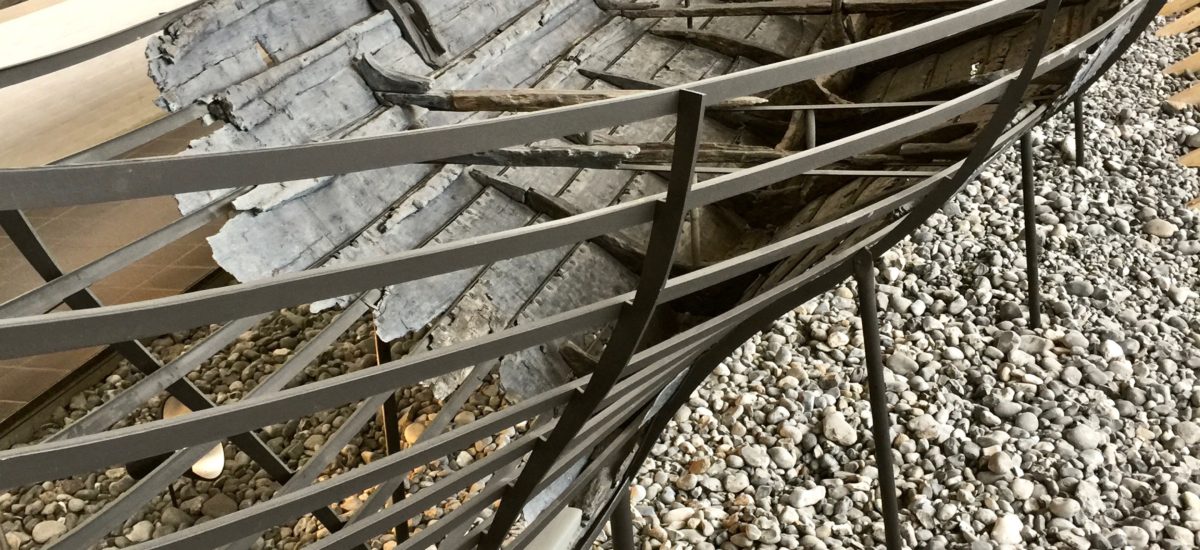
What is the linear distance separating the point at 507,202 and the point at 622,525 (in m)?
0.89

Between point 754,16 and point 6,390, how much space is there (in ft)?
11.2

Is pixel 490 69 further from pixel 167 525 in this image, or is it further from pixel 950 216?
pixel 950 216

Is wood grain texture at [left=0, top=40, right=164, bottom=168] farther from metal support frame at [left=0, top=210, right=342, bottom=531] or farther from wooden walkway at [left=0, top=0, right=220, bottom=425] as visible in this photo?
metal support frame at [left=0, top=210, right=342, bottom=531]

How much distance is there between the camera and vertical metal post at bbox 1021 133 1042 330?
3.09 metres

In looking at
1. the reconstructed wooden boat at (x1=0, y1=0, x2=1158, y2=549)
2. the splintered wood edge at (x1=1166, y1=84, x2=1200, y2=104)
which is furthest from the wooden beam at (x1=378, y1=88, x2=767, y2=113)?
the splintered wood edge at (x1=1166, y1=84, x2=1200, y2=104)

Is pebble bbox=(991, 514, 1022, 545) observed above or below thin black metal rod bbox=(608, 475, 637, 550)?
above

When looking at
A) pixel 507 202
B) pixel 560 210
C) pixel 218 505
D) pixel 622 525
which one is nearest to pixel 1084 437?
pixel 622 525

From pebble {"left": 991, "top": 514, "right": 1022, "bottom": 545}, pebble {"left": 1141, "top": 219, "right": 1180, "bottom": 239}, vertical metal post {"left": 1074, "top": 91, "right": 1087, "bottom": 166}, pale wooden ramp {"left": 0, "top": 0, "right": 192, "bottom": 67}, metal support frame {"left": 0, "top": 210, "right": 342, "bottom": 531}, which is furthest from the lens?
vertical metal post {"left": 1074, "top": 91, "right": 1087, "bottom": 166}

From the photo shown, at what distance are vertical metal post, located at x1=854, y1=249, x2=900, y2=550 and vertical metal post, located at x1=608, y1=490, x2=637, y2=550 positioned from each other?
2.27 feet

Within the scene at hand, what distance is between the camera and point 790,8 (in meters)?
3.09

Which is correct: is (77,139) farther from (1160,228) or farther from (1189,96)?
(1189,96)

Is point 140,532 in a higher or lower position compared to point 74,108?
lower

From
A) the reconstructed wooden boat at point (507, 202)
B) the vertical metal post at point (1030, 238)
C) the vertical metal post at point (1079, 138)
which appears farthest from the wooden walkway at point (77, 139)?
the vertical metal post at point (1079, 138)

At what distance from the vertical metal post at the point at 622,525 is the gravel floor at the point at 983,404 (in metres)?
0.58
